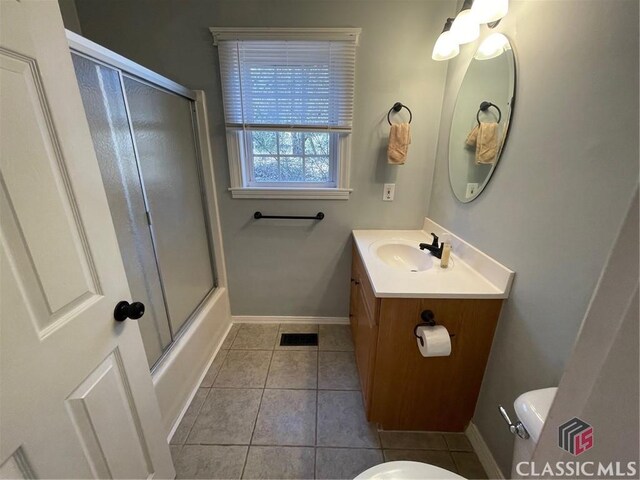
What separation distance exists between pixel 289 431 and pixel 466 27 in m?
2.23

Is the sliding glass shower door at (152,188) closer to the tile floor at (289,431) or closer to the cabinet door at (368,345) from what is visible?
the tile floor at (289,431)

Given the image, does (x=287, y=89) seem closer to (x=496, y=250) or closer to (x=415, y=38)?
(x=415, y=38)

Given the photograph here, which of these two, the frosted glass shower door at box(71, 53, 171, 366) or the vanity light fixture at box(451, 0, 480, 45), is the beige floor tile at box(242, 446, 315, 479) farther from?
the vanity light fixture at box(451, 0, 480, 45)

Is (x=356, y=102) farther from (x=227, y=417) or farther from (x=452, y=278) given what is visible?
(x=227, y=417)

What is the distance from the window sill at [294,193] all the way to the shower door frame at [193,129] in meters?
0.23

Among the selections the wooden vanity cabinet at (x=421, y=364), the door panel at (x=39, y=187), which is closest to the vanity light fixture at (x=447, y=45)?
the wooden vanity cabinet at (x=421, y=364)

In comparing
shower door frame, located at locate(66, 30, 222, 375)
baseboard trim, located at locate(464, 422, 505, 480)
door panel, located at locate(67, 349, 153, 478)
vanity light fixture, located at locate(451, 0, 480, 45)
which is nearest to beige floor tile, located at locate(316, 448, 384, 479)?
baseboard trim, located at locate(464, 422, 505, 480)

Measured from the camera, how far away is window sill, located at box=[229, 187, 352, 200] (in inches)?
73.4

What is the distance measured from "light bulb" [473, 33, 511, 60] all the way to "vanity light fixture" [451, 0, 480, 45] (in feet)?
0.20

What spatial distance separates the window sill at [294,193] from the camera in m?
1.86

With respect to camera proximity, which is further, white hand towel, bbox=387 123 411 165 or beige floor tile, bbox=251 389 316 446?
white hand towel, bbox=387 123 411 165

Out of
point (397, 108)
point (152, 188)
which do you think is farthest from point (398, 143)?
point (152, 188)

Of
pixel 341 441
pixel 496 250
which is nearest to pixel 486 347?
pixel 496 250

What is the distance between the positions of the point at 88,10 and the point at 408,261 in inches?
99.1
